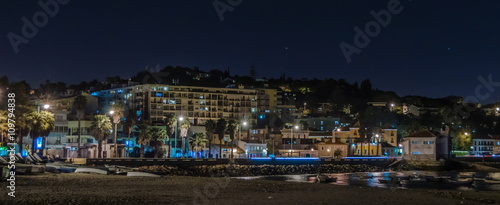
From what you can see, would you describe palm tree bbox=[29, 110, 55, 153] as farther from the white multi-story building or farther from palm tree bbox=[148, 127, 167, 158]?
the white multi-story building

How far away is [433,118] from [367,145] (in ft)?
176

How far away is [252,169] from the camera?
77.2 metres

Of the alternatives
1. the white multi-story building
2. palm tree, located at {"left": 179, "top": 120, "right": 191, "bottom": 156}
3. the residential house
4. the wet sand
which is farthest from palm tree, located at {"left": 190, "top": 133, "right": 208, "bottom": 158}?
the white multi-story building

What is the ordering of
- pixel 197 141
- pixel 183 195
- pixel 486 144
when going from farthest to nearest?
pixel 486 144 < pixel 197 141 < pixel 183 195

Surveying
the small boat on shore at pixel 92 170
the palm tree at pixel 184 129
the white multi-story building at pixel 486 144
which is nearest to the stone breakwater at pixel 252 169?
the small boat on shore at pixel 92 170

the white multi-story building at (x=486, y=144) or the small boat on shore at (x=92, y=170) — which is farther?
the white multi-story building at (x=486, y=144)

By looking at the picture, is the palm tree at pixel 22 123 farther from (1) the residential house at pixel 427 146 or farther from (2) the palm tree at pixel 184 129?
(1) the residential house at pixel 427 146

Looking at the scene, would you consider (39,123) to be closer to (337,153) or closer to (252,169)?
(252,169)

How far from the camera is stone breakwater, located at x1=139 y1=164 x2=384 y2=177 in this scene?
221ft

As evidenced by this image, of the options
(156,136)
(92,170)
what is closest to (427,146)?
(156,136)

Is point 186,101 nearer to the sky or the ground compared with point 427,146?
nearer to the sky

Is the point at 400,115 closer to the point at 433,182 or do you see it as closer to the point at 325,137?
the point at 325,137

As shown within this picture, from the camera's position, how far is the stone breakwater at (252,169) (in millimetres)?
67438

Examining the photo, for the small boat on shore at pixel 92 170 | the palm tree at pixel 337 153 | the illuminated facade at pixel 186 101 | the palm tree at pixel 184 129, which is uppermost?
the illuminated facade at pixel 186 101
